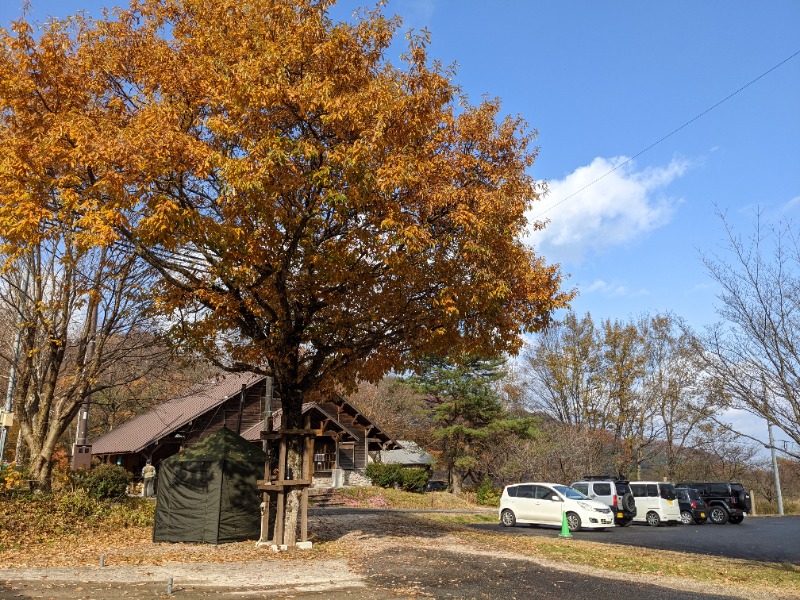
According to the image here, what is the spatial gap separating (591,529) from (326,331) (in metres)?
13.7

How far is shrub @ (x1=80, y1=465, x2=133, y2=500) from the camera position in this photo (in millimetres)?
20391

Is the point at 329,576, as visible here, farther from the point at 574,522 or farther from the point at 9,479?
the point at 574,522

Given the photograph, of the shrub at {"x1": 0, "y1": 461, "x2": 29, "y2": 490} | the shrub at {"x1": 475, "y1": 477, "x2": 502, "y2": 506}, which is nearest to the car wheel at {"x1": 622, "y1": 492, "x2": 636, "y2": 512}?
the shrub at {"x1": 475, "y1": 477, "x2": 502, "y2": 506}

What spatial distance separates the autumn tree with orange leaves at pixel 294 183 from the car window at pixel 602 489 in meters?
13.4

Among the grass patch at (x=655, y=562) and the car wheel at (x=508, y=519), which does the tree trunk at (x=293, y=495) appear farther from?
the car wheel at (x=508, y=519)

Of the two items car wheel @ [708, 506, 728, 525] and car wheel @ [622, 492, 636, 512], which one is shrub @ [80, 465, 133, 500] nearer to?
car wheel @ [622, 492, 636, 512]

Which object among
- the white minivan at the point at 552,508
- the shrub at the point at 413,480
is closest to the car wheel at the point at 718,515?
the white minivan at the point at 552,508

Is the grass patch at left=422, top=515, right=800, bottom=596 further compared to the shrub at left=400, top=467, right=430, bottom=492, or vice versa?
the shrub at left=400, top=467, right=430, bottom=492

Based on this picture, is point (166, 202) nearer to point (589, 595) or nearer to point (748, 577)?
point (589, 595)

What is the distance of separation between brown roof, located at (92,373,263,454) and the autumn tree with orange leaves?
1722 cm

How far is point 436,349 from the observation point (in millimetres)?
13758

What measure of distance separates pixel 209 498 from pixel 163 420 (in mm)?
19485

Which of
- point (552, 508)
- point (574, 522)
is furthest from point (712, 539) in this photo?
point (552, 508)

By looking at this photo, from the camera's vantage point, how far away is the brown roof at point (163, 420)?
30422 mm
